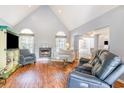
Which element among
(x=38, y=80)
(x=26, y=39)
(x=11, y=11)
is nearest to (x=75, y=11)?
(x=11, y=11)

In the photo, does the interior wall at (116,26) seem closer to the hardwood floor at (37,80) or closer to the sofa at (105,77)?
→ the sofa at (105,77)

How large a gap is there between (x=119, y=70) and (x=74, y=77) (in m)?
0.78

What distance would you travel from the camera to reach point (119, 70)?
228 centimetres

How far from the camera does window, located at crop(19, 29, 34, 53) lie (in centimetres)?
972

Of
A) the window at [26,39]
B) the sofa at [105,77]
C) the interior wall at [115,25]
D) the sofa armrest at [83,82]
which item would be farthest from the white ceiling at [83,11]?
the window at [26,39]

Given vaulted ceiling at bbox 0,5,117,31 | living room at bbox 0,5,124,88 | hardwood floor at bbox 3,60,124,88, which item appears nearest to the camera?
hardwood floor at bbox 3,60,124,88

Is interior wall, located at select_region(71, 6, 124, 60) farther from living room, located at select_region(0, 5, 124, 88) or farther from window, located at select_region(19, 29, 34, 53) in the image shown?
window, located at select_region(19, 29, 34, 53)

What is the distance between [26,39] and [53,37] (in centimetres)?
201

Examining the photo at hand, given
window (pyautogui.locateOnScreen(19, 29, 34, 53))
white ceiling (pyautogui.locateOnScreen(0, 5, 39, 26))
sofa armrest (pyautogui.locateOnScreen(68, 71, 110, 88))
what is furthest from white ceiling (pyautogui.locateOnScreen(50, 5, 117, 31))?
window (pyautogui.locateOnScreen(19, 29, 34, 53))

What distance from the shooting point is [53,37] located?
33.3 feet

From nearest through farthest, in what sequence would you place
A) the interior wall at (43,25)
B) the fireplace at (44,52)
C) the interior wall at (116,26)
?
the interior wall at (116,26), the interior wall at (43,25), the fireplace at (44,52)

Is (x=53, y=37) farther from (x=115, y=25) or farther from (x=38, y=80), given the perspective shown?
(x=115, y=25)

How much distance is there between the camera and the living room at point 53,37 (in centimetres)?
441
